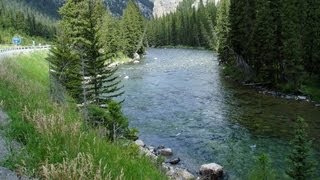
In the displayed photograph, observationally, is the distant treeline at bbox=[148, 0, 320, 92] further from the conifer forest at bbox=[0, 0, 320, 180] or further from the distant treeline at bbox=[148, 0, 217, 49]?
the distant treeline at bbox=[148, 0, 217, 49]

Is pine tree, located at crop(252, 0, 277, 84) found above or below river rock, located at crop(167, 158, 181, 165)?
above

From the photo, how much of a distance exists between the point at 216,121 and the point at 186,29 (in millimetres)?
138351

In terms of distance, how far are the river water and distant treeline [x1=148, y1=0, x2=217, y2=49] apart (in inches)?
3719

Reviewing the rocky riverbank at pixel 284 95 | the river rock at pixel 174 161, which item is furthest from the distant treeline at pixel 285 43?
the river rock at pixel 174 161

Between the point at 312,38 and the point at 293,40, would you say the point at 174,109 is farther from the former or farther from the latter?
the point at 312,38

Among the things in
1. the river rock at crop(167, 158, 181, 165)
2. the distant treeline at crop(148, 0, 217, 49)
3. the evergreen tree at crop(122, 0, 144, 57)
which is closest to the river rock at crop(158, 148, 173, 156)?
the river rock at crop(167, 158, 181, 165)

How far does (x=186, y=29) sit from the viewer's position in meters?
169

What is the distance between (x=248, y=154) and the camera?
25203 mm

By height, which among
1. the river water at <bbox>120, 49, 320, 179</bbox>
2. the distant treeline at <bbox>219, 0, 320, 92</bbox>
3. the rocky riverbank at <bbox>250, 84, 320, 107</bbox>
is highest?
the distant treeline at <bbox>219, 0, 320, 92</bbox>

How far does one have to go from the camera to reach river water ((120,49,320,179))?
25500 mm

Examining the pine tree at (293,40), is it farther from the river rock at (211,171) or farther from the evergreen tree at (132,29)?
the evergreen tree at (132,29)

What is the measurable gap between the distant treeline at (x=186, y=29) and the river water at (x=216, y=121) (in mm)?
94466

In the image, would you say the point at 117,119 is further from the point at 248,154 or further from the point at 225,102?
the point at 225,102

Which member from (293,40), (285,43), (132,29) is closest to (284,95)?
(285,43)
